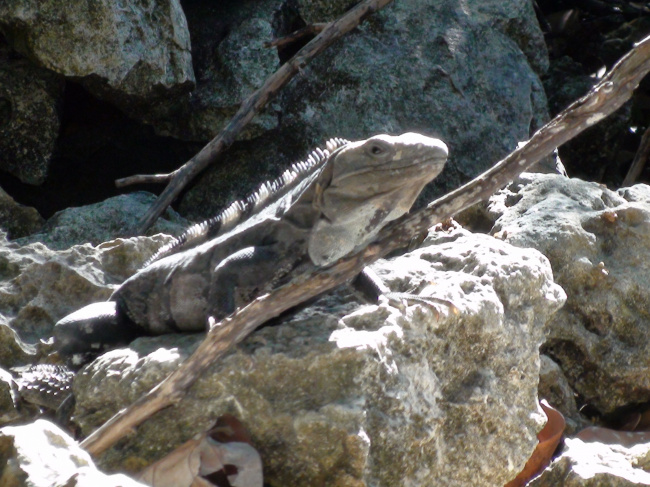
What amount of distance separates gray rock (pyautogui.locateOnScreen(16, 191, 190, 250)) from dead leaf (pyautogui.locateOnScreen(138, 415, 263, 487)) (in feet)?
8.98

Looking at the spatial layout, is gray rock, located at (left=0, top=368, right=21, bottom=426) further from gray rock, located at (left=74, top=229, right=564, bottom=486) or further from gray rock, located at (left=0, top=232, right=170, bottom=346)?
gray rock, located at (left=74, top=229, right=564, bottom=486)

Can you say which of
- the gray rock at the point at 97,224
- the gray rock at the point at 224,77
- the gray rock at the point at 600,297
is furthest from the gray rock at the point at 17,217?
the gray rock at the point at 600,297

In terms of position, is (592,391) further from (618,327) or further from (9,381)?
(9,381)

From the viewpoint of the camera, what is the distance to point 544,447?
3631 mm

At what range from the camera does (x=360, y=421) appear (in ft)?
9.13

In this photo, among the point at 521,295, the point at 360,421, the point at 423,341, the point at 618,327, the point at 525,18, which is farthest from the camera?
the point at 525,18

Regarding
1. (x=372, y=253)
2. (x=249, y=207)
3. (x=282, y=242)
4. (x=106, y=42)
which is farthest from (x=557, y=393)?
(x=106, y=42)

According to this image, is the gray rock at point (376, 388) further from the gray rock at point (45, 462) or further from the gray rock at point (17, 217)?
the gray rock at point (17, 217)

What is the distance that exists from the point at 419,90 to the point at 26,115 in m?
2.55

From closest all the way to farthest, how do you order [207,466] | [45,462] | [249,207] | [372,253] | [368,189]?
[45,462], [207,466], [372,253], [368,189], [249,207]

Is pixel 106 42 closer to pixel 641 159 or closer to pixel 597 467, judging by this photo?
pixel 597 467

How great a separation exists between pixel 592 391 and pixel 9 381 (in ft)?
8.21

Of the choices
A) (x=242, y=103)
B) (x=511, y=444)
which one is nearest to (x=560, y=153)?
(x=242, y=103)

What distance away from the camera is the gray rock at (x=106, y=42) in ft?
17.4
